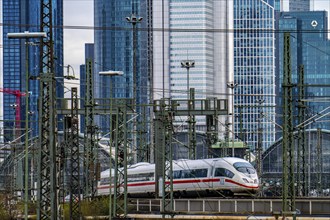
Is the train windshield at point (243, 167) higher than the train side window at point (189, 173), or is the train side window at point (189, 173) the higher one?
the train windshield at point (243, 167)

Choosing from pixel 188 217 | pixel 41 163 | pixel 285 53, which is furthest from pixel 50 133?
pixel 188 217

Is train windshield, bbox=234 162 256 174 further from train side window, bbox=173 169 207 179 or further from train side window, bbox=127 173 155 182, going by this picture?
train side window, bbox=127 173 155 182

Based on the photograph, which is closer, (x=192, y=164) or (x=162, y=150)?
(x=162, y=150)


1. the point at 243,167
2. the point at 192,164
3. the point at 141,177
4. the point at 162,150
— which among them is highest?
the point at 162,150

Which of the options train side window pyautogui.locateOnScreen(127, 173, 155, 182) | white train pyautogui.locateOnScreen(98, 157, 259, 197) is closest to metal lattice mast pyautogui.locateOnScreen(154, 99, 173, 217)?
white train pyautogui.locateOnScreen(98, 157, 259, 197)

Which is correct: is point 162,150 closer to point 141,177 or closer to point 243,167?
point 243,167

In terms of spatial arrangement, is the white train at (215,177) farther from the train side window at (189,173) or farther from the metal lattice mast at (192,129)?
the metal lattice mast at (192,129)

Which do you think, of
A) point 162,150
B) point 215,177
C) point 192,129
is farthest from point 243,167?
point 192,129

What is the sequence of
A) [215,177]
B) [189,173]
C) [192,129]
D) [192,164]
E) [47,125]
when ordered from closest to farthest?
[47,125]
[215,177]
[189,173]
[192,164]
[192,129]

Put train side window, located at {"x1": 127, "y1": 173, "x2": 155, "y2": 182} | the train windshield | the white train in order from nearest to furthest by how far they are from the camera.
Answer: the white train
the train windshield
train side window, located at {"x1": 127, "y1": 173, "x2": 155, "y2": 182}

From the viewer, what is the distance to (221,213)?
242 ft

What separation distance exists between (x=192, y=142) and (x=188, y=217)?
78.3 feet

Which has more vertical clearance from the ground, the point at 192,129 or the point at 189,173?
the point at 192,129

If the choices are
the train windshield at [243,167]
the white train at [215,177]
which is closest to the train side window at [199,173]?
the white train at [215,177]
